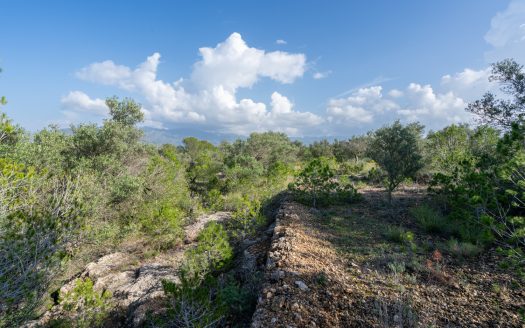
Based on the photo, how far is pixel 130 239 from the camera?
9.88 metres

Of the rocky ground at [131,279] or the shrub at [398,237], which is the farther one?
the shrub at [398,237]

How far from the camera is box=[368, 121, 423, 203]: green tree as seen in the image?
9.45 meters

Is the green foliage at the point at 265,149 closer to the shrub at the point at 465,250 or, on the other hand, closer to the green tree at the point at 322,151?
the green tree at the point at 322,151

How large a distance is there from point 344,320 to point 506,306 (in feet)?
8.12

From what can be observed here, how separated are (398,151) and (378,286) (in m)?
6.65

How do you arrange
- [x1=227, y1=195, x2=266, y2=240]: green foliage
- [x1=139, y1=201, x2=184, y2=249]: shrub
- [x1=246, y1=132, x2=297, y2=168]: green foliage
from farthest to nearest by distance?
[x1=246, y1=132, x2=297, y2=168]: green foliage, [x1=139, y1=201, x2=184, y2=249]: shrub, [x1=227, y1=195, x2=266, y2=240]: green foliage

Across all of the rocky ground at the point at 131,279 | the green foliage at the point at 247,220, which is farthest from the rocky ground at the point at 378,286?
the rocky ground at the point at 131,279

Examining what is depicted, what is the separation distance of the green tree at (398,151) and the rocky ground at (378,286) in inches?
133

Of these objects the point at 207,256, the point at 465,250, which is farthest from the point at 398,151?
the point at 207,256

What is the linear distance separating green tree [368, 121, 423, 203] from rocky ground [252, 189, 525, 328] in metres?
3.38

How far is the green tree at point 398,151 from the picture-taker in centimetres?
945

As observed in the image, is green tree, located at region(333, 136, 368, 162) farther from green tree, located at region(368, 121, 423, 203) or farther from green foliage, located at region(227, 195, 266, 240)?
green foliage, located at region(227, 195, 266, 240)

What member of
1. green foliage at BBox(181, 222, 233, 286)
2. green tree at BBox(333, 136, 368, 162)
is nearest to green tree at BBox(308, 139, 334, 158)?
green tree at BBox(333, 136, 368, 162)

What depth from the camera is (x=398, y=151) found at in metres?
9.59
